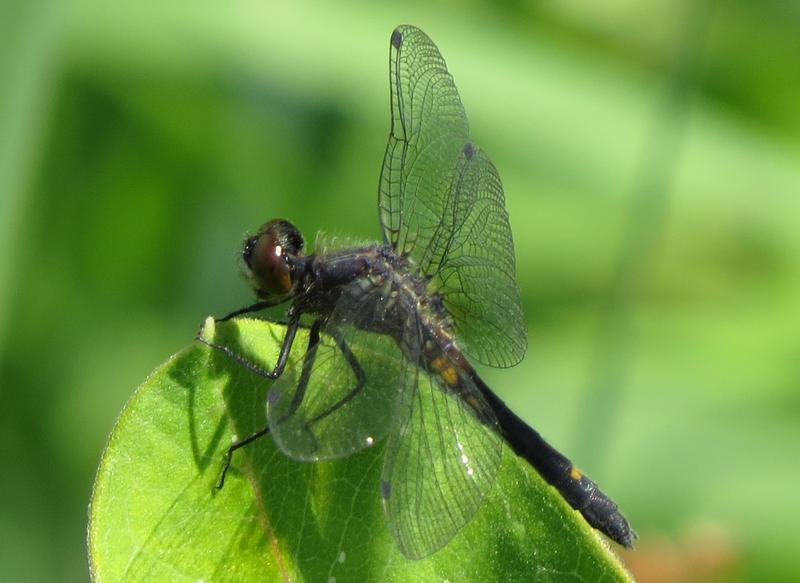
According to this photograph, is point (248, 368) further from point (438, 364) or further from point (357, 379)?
point (438, 364)

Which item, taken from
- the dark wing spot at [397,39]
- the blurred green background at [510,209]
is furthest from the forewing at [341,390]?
the blurred green background at [510,209]

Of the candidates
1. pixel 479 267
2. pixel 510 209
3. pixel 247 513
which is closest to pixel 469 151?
pixel 479 267

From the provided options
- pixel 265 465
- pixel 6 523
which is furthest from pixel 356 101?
pixel 265 465

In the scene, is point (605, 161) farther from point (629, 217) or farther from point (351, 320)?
point (351, 320)

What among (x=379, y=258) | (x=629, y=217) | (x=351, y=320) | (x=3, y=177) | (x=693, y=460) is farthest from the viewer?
(x=629, y=217)

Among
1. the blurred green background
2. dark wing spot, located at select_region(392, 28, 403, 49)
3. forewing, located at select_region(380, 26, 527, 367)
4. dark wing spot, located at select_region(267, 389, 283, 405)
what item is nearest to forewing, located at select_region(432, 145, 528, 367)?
forewing, located at select_region(380, 26, 527, 367)

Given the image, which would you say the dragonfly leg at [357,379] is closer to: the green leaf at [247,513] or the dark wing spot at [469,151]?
the green leaf at [247,513]
